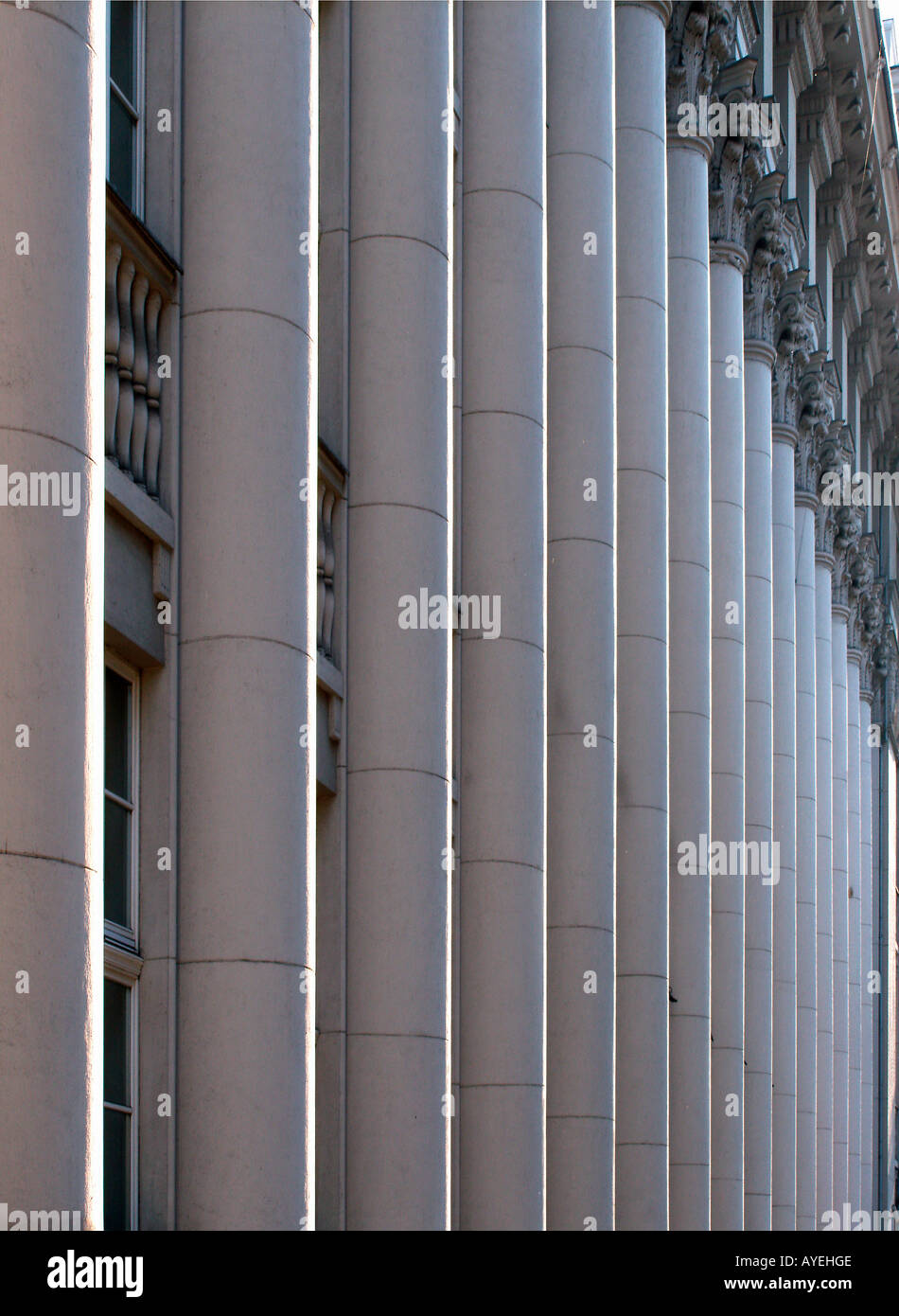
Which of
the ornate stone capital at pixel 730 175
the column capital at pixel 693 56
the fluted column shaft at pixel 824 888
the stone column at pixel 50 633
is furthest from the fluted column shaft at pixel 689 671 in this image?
the stone column at pixel 50 633

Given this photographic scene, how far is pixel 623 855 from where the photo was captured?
27.0 m

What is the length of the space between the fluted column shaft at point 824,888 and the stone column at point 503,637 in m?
27.7

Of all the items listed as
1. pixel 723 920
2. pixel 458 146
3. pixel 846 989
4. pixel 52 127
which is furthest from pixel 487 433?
pixel 846 989

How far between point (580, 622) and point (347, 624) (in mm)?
7039

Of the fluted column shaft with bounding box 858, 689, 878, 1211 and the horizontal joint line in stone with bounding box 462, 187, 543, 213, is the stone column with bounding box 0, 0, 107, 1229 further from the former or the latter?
the fluted column shaft with bounding box 858, 689, 878, 1211

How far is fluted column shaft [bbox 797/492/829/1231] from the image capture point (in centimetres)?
4384

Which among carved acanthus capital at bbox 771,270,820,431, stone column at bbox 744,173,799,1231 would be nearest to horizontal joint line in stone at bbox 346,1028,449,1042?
stone column at bbox 744,173,799,1231

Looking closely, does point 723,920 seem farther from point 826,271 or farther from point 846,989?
point 826,271

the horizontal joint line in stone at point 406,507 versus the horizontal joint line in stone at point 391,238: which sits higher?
the horizontal joint line in stone at point 391,238

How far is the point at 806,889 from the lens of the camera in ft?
148

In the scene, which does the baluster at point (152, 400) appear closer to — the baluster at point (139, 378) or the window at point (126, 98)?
the baluster at point (139, 378)

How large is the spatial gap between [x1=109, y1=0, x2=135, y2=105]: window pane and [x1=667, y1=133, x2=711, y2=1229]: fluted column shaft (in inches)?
712

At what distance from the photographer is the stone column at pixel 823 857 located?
47812 millimetres
